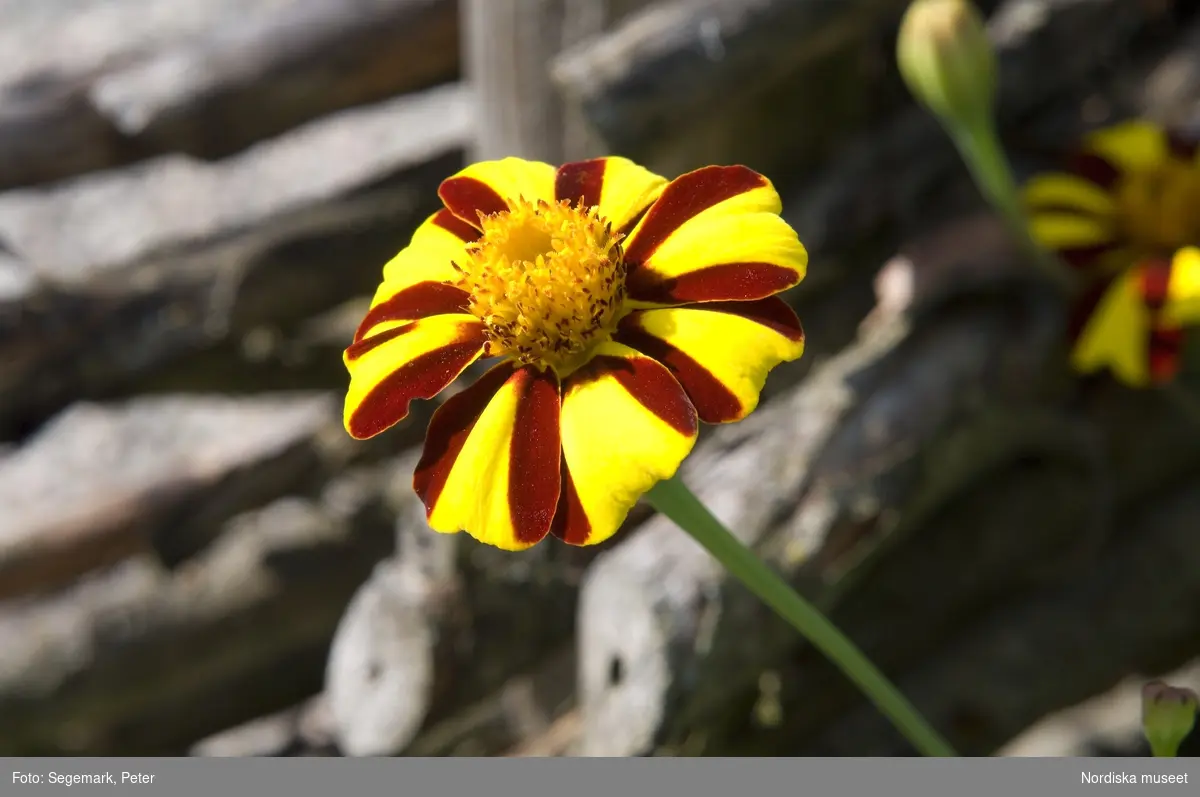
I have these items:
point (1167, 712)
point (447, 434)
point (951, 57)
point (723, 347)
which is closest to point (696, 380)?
point (723, 347)

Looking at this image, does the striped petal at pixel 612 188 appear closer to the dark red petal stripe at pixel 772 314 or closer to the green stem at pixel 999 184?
the dark red petal stripe at pixel 772 314

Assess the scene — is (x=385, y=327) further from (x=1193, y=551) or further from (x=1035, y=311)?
(x=1193, y=551)

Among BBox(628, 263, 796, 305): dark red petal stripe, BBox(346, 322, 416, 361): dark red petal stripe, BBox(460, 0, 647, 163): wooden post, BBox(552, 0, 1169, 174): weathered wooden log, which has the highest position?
BBox(460, 0, 647, 163): wooden post

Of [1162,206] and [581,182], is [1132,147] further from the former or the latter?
[581,182]
